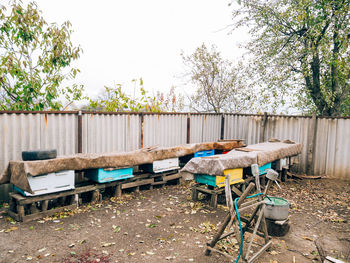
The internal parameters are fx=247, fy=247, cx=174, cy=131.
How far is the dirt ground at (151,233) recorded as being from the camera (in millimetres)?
4125

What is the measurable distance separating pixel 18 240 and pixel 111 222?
1.71 meters

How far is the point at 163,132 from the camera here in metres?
9.52

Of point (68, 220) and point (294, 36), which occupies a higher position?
point (294, 36)

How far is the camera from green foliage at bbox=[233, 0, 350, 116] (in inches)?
370

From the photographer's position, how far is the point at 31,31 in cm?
816

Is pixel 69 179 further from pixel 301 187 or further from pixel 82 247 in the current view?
pixel 301 187

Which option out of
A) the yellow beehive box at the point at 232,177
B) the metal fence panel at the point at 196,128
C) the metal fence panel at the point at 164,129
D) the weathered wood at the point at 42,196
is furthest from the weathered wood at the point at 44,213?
the metal fence panel at the point at 196,128

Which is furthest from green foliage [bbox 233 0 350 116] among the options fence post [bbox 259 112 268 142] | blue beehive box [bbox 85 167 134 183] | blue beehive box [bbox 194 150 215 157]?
blue beehive box [bbox 85 167 134 183]

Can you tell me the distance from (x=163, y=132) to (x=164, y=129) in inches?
4.8

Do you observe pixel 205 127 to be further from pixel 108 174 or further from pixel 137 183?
pixel 108 174

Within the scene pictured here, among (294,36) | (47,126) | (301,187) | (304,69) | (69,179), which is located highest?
(294,36)

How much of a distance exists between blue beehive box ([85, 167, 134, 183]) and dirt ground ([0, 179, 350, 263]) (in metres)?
0.62

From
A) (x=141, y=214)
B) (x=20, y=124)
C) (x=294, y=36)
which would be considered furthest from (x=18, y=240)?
(x=294, y=36)

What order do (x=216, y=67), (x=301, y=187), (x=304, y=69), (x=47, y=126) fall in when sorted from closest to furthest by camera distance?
(x=47, y=126), (x=301, y=187), (x=304, y=69), (x=216, y=67)
